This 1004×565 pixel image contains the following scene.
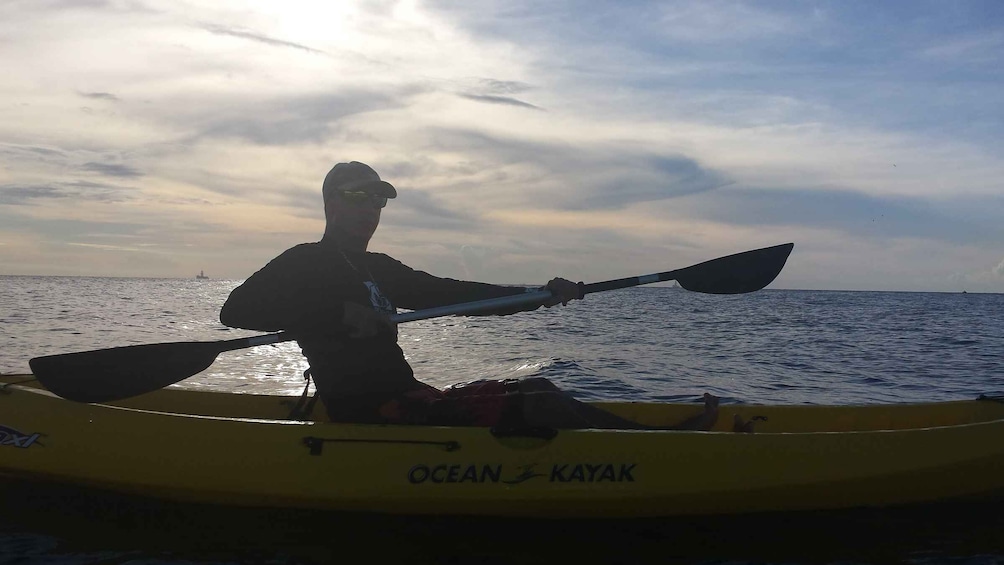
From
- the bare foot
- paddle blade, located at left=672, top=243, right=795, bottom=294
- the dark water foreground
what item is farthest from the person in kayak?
paddle blade, located at left=672, top=243, right=795, bottom=294

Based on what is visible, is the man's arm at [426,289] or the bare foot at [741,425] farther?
the bare foot at [741,425]

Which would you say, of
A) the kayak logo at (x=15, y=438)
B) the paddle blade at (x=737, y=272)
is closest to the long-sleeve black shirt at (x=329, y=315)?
the kayak logo at (x=15, y=438)

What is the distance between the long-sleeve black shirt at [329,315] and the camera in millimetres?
3887

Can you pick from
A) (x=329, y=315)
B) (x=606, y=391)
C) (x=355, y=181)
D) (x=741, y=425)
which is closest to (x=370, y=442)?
(x=329, y=315)

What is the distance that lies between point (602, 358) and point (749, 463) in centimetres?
973

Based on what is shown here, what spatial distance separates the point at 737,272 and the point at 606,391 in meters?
4.41

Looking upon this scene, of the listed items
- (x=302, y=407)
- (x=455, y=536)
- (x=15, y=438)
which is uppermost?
(x=302, y=407)

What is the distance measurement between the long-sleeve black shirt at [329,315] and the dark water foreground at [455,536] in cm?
76

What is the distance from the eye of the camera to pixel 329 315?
12.9 feet

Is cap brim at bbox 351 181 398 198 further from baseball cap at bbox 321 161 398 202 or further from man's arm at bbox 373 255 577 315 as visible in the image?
man's arm at bbox 373 255 577 315

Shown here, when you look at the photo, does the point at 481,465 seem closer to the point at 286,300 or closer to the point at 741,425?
the point at 286,300

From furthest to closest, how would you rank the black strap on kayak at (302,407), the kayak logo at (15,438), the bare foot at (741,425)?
the bare foot at (741,425) → the black strap on kayak at (302,407) → the kayak logo at (15,438)

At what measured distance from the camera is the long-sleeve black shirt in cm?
389

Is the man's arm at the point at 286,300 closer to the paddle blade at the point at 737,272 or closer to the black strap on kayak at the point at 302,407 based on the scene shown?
the black strap on kayak at the point at 302,407
